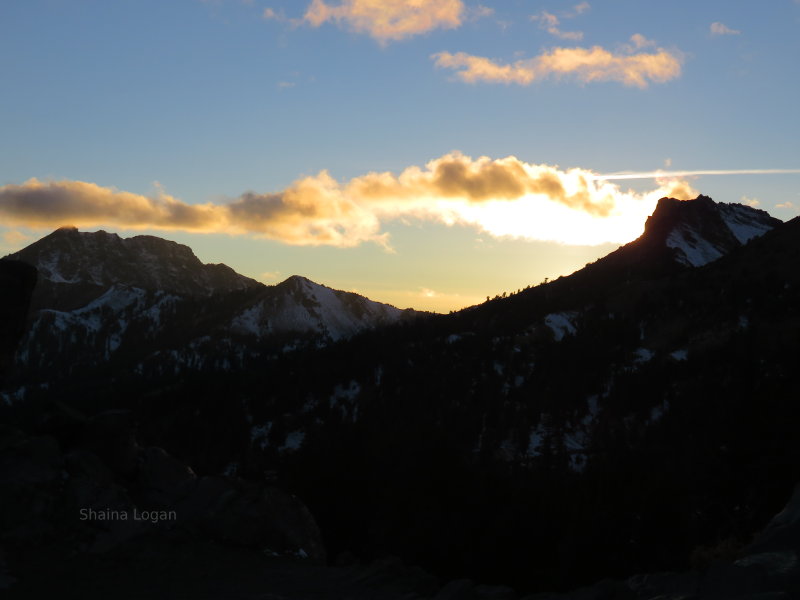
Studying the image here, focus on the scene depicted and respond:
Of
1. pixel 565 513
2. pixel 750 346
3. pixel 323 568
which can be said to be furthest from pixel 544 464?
pixel 323 568

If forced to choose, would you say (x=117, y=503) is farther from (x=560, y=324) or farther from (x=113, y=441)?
(x=560, y=324)

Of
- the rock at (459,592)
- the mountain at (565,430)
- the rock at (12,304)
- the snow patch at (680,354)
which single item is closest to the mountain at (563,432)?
the mountain at (565,430)

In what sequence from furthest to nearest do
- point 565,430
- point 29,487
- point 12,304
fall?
point 565,430
point 12,304
point 29,487

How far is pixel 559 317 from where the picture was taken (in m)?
180

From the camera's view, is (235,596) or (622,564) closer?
(235,596)

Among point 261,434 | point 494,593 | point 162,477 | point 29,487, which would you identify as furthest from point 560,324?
point 494,593

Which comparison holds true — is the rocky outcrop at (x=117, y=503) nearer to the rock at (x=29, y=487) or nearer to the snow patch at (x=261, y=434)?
the rock at (x=29, y=487)

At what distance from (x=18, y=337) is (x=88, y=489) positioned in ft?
27.0

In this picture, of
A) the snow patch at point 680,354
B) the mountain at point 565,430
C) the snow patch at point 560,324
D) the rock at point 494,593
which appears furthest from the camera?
the snow patch at point 560,324

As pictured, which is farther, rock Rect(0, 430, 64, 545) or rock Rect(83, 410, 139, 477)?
rock Rect(83, 410, 139, 477)

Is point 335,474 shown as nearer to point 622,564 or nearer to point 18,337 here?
point 622,564

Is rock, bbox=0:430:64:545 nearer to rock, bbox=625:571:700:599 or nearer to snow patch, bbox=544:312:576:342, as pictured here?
rock, bbox=625:571:700:599

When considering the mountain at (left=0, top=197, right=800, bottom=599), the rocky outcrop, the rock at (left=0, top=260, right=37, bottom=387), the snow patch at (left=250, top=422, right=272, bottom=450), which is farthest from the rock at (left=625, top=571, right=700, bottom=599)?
the snow patch at (left=250, top=422, right=272, bottom=450)

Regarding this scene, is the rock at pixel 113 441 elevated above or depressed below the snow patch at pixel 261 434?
above
